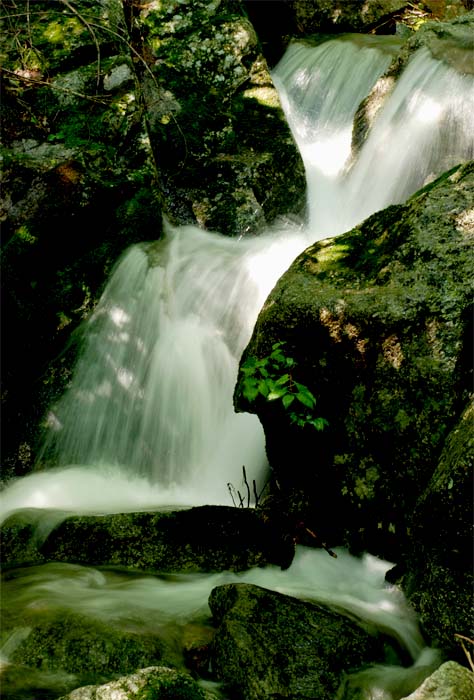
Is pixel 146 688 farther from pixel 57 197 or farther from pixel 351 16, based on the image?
pixel 351 16

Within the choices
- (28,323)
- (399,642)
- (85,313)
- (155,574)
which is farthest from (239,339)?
(399,642)

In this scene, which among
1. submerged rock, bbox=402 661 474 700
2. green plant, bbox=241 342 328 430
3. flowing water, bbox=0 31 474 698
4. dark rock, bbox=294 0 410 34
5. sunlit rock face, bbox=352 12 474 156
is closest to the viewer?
submerged rock, bbox=402 661 474 700

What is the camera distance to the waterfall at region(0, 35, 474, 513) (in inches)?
196

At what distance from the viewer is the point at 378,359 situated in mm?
3334

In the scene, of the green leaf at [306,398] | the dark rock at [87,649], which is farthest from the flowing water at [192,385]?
the green leaf at [306,398]

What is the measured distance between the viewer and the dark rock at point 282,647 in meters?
2.50

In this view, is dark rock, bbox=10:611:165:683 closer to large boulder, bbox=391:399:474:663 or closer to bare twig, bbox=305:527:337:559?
bare twig, bbox=305:527:337:559

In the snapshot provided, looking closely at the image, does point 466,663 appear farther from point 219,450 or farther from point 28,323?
point 28,323

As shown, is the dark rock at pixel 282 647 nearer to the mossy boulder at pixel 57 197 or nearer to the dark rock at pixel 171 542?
the dark rock at pixel 171 542

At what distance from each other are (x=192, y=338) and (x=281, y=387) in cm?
217

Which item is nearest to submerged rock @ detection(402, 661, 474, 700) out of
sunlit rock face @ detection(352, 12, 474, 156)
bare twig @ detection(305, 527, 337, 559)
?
bare twig @ detection(305, 527, 337, 559)

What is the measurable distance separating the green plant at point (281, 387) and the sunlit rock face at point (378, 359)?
0.07 m

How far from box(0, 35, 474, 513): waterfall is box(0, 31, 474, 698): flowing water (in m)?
0.01

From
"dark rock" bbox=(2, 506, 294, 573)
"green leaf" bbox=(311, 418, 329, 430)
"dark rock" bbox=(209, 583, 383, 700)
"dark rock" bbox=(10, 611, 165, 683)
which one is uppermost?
"green leaf" bbox=(311, 418, 329, 430)
